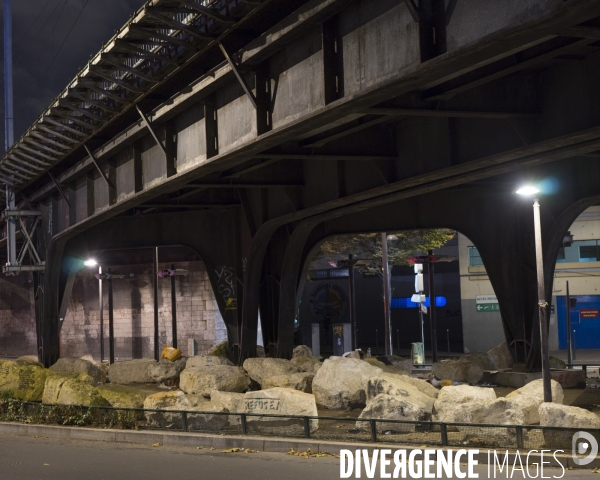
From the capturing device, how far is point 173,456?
1386 cm

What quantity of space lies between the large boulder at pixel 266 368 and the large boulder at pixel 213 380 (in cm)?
35

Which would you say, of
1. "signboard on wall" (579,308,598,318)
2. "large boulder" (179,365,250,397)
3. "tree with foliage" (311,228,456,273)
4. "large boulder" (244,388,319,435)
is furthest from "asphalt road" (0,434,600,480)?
"signboard on wall" (579,308,598,318)

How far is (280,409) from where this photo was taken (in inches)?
610

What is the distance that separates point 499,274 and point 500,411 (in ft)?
26.2

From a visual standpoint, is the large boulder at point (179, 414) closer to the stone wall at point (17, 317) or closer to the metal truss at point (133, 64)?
the metal truss at point (133, 64)

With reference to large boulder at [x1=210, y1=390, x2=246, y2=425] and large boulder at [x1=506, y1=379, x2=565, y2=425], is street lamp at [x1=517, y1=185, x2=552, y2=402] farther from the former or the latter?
large boulder at [x1=210, y1=390, x2=246, y2=425]

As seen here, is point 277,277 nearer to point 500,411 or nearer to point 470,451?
point 500,411

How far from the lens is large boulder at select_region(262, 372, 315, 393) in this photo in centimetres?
2084

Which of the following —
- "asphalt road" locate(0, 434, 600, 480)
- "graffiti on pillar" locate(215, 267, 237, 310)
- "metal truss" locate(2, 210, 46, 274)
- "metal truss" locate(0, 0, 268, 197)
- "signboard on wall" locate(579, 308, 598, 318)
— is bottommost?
"asphalt road" locate(0, 434, 600, 480)

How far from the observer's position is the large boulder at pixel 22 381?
20984mm

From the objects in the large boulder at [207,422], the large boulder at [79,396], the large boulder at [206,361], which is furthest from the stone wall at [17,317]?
the large boulder at [207,422]

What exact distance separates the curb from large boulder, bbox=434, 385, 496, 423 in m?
1.98

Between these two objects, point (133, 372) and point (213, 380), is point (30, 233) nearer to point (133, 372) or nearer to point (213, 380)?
point (133, 372)

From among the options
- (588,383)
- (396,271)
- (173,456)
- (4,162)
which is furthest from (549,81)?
(396,271)
